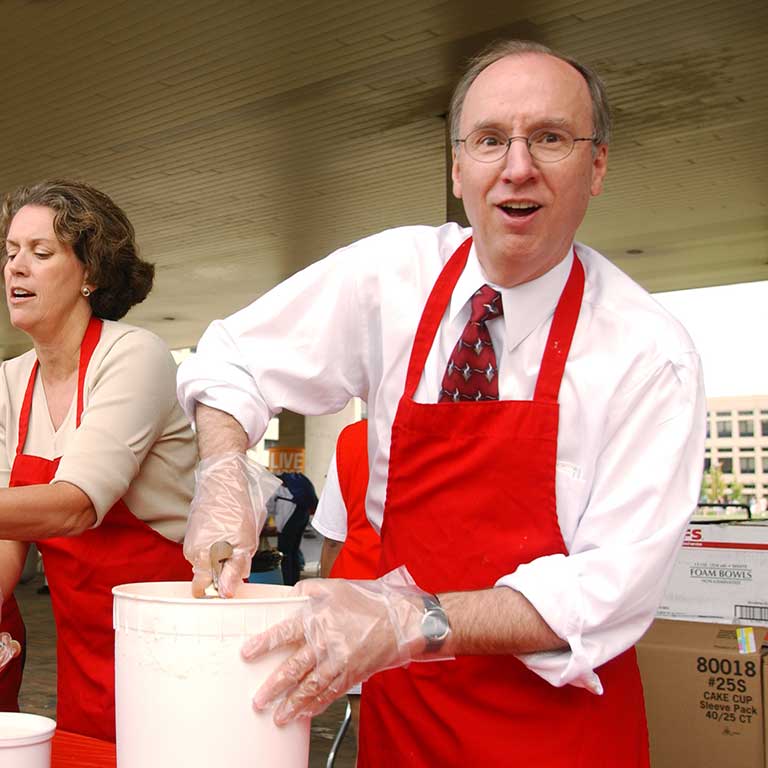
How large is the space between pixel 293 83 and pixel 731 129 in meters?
2.86

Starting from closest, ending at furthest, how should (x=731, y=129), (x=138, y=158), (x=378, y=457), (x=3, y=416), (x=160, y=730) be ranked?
(x=160, y=730)
(x=378, y=457)
(x=3, y=416)
(x=731, y=129)
(x=138, y=158)

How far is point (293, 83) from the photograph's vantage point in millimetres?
5801

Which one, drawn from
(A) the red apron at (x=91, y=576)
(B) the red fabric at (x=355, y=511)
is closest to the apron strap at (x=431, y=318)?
(A) the red apron at (x=91, y=576)

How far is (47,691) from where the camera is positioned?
5371 millimetres

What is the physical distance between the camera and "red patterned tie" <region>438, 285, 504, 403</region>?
1377 millimetres

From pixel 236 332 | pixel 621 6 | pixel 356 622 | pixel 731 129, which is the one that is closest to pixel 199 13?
pixel 621 6

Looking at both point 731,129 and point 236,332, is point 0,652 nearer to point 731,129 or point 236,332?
point 236,332

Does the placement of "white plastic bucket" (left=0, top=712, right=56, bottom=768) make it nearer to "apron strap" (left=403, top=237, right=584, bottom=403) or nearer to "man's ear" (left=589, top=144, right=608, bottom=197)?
"apron strap" (left=403, top=237, right=584, bottom=403)

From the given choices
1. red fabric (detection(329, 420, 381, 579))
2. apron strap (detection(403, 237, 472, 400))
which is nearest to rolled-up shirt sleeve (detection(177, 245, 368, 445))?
apron strap (detection(403, 237, 472, 400))

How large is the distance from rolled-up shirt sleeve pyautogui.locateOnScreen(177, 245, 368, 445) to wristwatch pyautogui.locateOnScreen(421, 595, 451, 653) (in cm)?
46

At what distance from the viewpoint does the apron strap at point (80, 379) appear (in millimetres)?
1854

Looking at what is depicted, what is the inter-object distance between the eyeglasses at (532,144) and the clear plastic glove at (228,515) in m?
0.52

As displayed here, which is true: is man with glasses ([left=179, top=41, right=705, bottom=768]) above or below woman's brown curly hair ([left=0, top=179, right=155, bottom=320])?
below

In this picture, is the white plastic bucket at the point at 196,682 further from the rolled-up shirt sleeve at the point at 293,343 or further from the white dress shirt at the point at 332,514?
the white dress shirt at the point at 332,514
